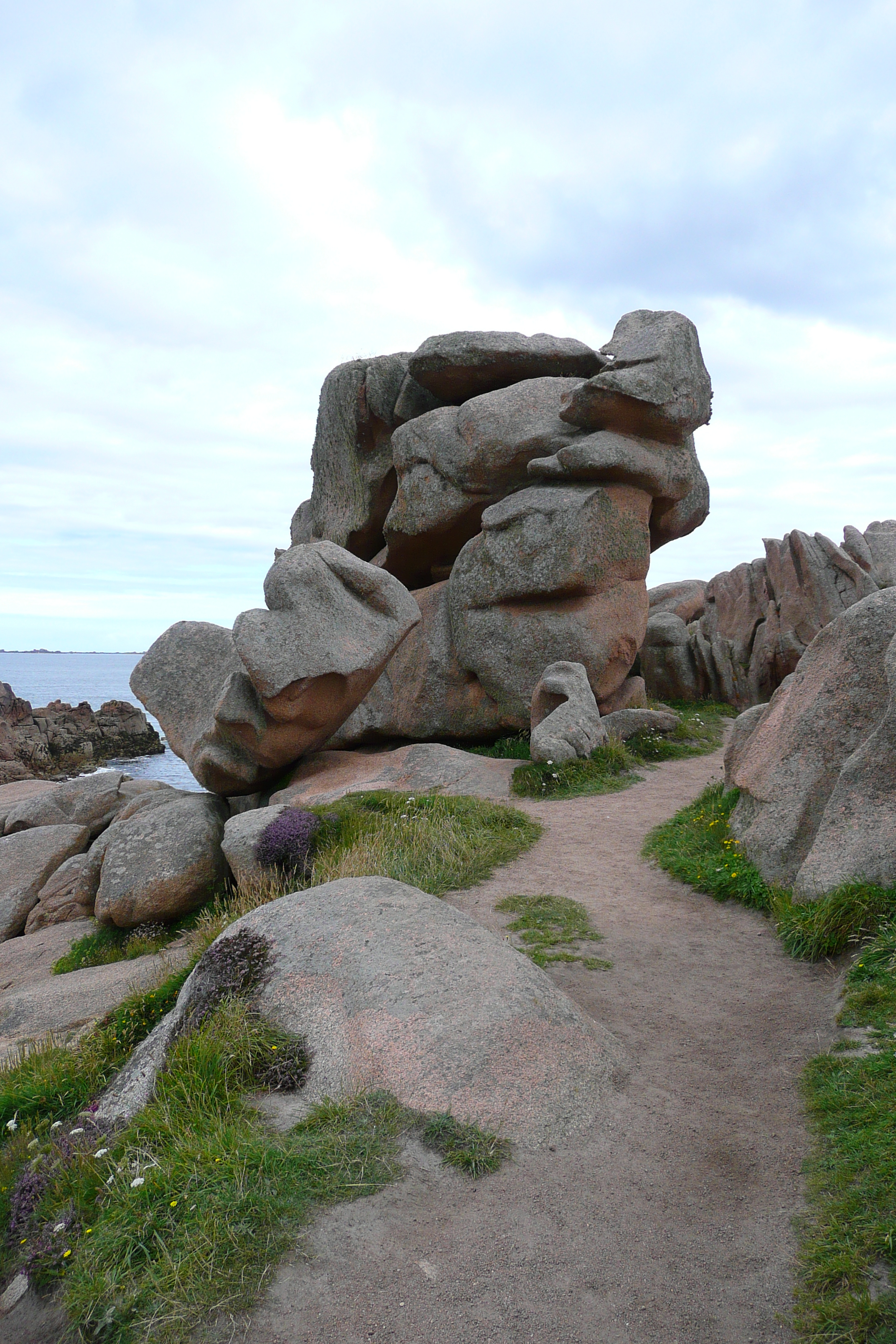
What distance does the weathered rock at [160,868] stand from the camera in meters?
13.2

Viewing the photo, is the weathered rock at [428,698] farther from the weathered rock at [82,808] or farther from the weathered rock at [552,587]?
the weathered rock at [82,808]

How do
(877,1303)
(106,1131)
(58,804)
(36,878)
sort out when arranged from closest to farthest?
(877,1303), (106,1131), (36,878), (58,804)

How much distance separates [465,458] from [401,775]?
24.7 feet

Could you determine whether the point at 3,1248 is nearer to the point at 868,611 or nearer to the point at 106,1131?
the point at 106,1131

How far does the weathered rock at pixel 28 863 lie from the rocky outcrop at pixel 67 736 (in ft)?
67.3

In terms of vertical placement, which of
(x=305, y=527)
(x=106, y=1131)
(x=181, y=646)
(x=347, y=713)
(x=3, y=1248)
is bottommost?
(x=3, y=1248)

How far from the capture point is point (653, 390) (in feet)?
59.1

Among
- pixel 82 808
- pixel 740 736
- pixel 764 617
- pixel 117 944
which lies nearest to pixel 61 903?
pixel 117 944

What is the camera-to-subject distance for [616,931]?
846 cm

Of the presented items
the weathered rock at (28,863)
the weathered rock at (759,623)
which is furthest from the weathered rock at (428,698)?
the weathered rock at (759,623)

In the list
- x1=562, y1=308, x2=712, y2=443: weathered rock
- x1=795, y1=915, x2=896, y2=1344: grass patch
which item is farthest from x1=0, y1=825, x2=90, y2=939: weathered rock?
x1=795, y1=915, x2=896, y2=1344: grass patch

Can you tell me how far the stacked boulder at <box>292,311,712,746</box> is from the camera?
18.4 m

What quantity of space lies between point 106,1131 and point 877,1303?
442cm

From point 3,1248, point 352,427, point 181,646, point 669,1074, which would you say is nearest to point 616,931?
point 669,1074
